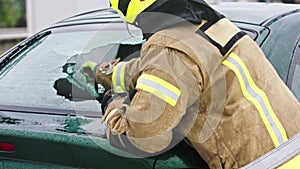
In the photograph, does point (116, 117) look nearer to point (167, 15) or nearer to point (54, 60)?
point (167, 15)

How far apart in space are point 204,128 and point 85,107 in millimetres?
682

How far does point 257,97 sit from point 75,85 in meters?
1.01

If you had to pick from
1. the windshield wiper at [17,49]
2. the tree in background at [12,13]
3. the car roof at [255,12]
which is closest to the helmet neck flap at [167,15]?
the car roof at [255,12]

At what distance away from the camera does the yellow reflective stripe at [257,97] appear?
6.23ft

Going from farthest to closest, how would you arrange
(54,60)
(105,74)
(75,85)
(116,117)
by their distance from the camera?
(54,60) → (75,85) → (105,74) → (116,117)

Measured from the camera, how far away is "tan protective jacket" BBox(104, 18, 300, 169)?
5.90 feet

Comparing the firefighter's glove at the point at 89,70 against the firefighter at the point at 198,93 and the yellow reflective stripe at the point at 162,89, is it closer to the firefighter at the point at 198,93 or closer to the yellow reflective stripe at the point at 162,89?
the firefighter at the point at 198,93

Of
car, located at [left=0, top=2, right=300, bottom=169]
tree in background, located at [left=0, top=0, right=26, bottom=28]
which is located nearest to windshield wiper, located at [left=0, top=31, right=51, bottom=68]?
car, located at [left=0, top=2, right=300, bottom=169]

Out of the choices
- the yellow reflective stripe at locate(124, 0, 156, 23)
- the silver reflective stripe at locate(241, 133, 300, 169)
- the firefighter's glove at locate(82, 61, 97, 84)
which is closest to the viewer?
the silver reflective stripe at locate(241, 133, 300, 169)

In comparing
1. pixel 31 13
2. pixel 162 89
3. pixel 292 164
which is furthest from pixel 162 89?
pixel 31 13

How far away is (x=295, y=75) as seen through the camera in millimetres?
2340

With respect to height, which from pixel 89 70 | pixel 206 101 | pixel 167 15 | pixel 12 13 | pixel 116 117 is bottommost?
pixel 12 13

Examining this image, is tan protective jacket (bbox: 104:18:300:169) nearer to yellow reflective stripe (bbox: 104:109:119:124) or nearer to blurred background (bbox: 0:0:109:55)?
yellow reflective stripe (bbox: 104:109:119:124)

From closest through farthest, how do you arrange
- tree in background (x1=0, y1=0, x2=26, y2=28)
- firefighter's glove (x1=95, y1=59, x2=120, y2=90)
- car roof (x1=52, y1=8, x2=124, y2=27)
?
firefighter's glove (x1=95, y1=59, x2=120, y2=90) → car roof (x1=52, y1=8, x2=124, y2=27) → tree in background (x1=0, y1=0, x2=26, y2=28)
